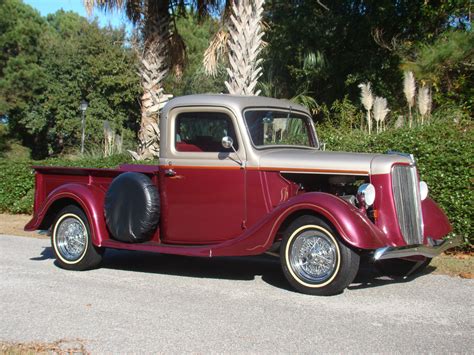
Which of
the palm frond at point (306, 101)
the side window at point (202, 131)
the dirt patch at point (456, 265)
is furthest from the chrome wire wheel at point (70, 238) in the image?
the palm frond at point (306, 101)

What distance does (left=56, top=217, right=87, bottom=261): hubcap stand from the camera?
7816mm

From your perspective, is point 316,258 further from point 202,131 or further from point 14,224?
point 14,224

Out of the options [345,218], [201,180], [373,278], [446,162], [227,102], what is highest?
[227,102]

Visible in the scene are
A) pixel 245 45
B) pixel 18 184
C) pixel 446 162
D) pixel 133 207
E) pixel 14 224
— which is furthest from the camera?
pixel 18 184

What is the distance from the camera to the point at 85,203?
25.0ft

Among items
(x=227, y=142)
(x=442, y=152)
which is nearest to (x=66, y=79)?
(x=442, y=152)

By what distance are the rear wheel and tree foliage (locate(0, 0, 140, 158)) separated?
25.3 m

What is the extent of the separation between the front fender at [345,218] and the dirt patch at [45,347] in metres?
2.53

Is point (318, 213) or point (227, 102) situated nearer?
point (318, 213)

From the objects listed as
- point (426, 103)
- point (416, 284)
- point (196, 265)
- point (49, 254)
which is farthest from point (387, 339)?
point (426, 103)

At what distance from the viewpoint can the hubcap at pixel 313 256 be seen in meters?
6.01

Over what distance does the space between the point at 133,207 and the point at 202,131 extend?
1.25 metres

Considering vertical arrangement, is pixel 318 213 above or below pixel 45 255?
above

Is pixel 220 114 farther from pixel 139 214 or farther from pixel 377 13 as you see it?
Result: pixel 377 13
